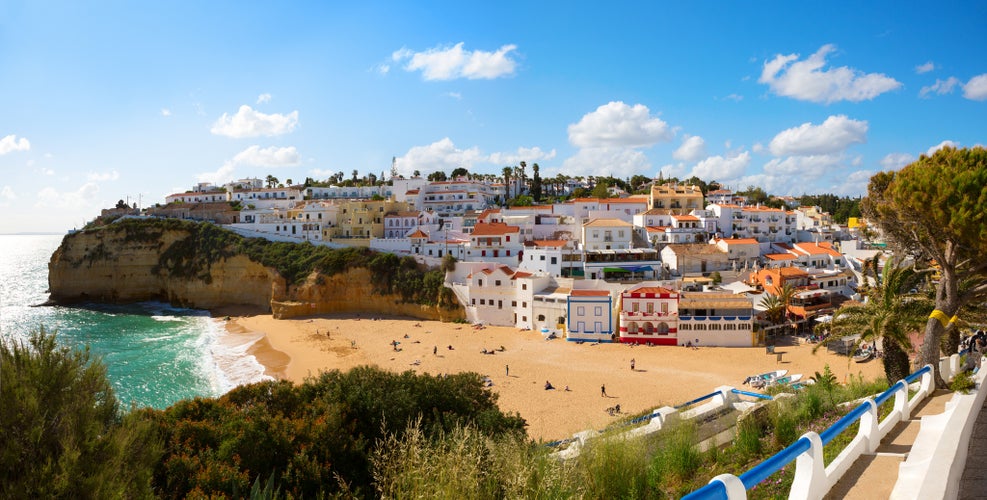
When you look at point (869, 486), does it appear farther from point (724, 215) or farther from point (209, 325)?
point (724, 215)

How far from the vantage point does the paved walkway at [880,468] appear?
545 centimetres

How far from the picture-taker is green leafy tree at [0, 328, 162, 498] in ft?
15.7

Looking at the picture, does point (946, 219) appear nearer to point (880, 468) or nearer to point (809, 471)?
point (880, 468)

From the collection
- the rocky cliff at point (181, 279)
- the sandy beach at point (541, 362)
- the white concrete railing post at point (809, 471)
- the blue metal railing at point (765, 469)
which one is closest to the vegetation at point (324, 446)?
the white concrete railing post at point (809, 471)

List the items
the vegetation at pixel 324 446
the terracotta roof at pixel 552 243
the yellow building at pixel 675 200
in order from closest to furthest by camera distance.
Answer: the vegetation at pixel 324 446, the terracotta roof at pixel 552 243, the yellow building at pixel 675 200

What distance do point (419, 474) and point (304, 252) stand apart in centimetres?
5276

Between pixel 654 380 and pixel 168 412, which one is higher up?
pixel 168 412

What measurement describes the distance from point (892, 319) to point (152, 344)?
45.2 metres

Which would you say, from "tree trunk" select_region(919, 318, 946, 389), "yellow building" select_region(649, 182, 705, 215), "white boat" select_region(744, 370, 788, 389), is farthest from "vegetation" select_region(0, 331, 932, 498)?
"yellow building" select_region(649, 182, 705, 215)

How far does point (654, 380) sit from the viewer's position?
27.8 metres

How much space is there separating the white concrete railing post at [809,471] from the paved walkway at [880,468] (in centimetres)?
60

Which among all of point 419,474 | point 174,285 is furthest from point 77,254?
point 419,474

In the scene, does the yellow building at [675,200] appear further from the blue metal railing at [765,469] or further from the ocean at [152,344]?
the blue metal railing at [765,469]

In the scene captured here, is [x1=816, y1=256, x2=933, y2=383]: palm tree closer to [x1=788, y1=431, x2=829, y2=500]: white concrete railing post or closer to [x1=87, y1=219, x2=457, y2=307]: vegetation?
[x1=788, y1=431, x2=829, y2=500]: white concrete railing post
